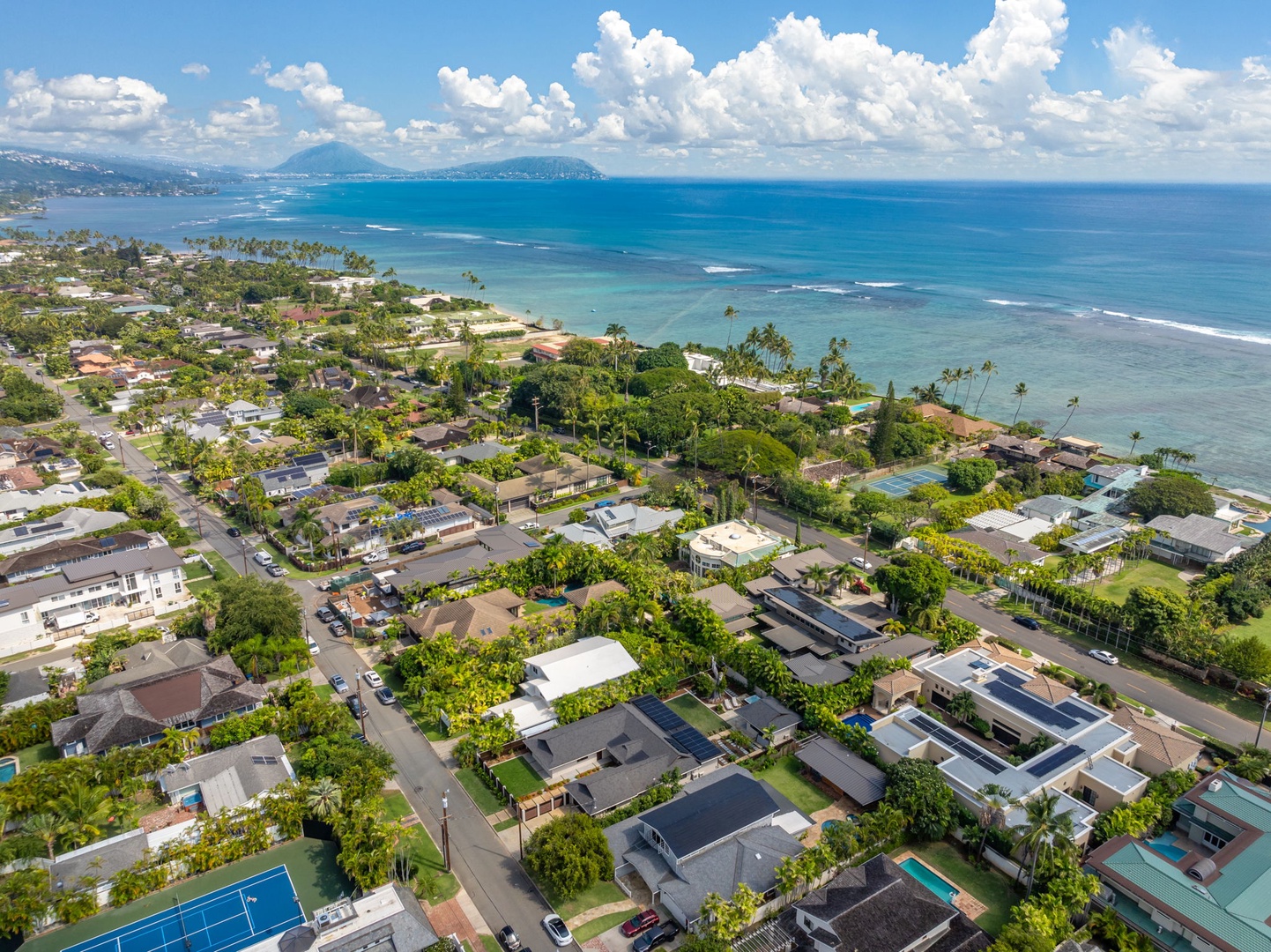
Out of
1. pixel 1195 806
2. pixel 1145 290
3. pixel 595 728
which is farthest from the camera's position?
pixel 1145 290

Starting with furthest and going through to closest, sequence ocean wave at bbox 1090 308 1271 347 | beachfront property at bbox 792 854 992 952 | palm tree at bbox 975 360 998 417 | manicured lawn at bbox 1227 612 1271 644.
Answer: ocean wave at bbox 1090 308 1271 347, palm tree at bbox 975 360 998 417, manicured lawn at bbox 1227 612 1271 644, beachfront property at bbox 792 854 992 952

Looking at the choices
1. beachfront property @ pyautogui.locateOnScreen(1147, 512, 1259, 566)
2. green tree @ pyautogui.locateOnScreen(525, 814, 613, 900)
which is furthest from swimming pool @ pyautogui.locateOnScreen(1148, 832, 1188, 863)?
beachfront property @ pyautogui.locateOnScreen(1147, 512, 1259, 566)

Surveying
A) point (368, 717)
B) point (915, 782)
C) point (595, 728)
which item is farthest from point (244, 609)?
point (915, 782)

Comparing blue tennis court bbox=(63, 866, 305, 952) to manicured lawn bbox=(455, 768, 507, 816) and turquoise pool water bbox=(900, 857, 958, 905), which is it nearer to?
manicured lawn bbox=(455, 768, 507, 816)

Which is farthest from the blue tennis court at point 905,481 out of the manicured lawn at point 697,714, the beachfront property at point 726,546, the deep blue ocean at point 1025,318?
the manicured lawn at point 697,714

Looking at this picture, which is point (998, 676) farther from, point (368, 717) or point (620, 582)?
point (368, 717)
